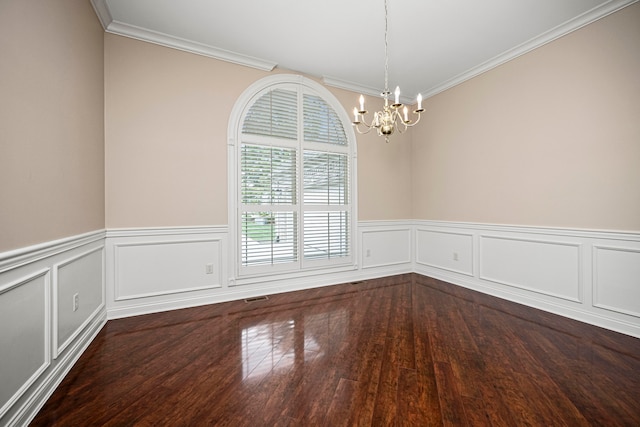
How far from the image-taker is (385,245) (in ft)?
14.8

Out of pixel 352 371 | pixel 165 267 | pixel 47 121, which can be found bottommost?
pixel 352 371

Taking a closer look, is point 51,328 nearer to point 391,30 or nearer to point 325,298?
point 325,298

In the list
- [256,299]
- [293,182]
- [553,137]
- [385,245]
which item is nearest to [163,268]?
[256,299]

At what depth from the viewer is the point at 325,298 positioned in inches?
136

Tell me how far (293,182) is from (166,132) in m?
1.61

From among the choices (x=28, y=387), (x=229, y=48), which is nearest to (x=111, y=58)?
(x=229, y=48)

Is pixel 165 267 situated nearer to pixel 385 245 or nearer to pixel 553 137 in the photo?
pixel 385 245

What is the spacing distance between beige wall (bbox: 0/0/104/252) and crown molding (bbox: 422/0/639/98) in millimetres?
4324

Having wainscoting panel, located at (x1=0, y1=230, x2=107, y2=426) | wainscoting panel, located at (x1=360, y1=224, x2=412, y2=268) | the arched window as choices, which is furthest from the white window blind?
wainscoting panel, located at (x1=0, y1=230, x2=107, y2=426)

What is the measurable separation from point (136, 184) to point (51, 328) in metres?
1.59

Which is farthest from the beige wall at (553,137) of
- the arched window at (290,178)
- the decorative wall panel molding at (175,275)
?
the decorative wall panel molding at (175,275)

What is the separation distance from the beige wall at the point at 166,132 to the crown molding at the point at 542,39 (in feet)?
8.63

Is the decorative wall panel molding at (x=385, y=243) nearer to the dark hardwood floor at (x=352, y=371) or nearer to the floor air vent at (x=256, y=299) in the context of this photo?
the dark hardwood floor at (x=352, y=371)

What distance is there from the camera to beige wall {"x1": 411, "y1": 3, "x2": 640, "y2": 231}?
2514mm
